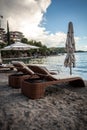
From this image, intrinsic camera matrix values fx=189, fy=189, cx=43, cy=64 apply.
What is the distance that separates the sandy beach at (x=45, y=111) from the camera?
3384mm

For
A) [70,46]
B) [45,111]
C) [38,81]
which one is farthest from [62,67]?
[45,111]

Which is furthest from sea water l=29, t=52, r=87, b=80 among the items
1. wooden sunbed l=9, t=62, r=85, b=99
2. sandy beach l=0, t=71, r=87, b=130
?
sandy beach l=0, t=71, r=87, b=130

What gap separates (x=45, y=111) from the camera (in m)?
3.99

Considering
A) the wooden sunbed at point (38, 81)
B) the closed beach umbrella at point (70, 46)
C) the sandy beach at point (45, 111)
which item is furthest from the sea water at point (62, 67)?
the sandy beach at point (45, 111)

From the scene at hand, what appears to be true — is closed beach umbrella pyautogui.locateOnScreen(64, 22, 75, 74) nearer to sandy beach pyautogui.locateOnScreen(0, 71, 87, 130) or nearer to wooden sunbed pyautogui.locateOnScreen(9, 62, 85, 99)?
wooden sunbed pyautogui.locateOnScreen(9, 62, 85, 99)

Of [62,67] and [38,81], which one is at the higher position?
[38,81]

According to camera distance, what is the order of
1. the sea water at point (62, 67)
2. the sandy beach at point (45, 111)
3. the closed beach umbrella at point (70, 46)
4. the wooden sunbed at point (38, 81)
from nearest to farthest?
the sandy beach at point (45, 111), the wooden sunbed at point (38, 81), the closed beach umbrella at point (70, 46), the sea water at point (62, 67)

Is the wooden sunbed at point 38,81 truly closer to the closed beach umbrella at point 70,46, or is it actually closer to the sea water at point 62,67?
the closed beach umbrella at point 70,46

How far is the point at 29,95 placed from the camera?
4.90m

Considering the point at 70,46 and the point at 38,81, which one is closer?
the point at 38,81

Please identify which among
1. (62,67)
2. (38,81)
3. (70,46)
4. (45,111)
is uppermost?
(70,46)

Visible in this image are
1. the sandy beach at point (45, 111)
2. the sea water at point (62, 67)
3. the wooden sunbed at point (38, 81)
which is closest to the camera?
the sandy beach at point (45, 111)

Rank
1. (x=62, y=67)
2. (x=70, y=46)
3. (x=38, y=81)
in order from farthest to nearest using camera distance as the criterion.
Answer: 1. (x=62, y=67)
2. (x=70, y=46)
3. (x=38, y=81)

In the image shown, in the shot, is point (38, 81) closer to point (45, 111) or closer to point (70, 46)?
point (45, 111)
